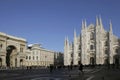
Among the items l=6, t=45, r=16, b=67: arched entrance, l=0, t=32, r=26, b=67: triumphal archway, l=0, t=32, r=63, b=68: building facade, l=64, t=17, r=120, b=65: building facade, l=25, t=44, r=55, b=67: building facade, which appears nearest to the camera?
l=0, t=32, r=63, b=68: building facade

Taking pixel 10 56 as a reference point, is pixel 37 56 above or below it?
above

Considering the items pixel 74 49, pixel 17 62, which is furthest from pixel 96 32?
pixel 17 62

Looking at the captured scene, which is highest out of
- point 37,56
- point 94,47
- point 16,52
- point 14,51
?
point 94,47

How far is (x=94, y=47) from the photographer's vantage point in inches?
3794

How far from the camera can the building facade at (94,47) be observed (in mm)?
90969

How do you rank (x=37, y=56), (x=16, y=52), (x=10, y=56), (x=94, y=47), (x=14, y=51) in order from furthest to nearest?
(x=37, y=56), (x=94, y=47), (x=14, y=51), (x=10, y=56), (x=16, y=52)

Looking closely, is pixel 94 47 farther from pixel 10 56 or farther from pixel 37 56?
pixel 37 56

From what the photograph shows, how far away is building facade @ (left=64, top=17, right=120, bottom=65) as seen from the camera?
91.0m

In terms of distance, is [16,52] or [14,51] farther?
[14,51]

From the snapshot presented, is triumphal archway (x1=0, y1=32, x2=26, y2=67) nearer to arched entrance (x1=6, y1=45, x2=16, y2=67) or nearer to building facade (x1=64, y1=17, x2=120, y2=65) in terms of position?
arched entrance (x1=6, y1=45, x2=16, y2=67)

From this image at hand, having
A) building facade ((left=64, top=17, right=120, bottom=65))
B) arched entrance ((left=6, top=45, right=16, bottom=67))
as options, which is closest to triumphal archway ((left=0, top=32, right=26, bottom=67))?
arched entrance ((left=6, top=45, right=16, bottom=67))

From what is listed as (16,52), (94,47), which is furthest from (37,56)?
(16,52)

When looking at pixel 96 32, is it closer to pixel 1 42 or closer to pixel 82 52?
pixel 82 52

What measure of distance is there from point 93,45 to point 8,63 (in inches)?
1313
